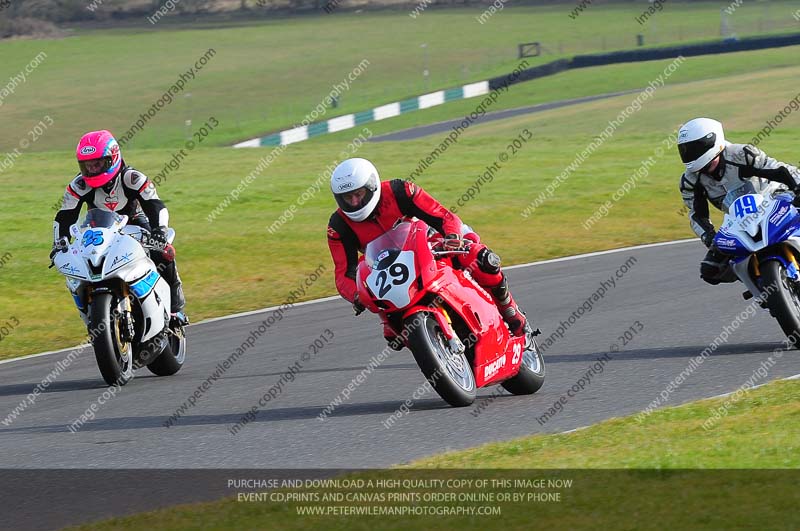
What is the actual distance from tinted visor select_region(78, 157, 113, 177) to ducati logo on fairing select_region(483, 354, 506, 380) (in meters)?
3.83

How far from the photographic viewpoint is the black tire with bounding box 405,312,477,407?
7605 mm

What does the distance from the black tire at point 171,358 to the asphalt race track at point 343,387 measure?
5.0 inches

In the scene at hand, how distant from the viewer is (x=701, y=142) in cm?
986

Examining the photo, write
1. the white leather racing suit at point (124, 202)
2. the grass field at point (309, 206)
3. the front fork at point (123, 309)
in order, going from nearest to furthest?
the front fork at point (123, 309) → the white leather racing suit at point (124, 202) → the grass field at point (309, 206)

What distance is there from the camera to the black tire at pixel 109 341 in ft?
30.2

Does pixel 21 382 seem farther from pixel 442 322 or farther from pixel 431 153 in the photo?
pixel 431 153

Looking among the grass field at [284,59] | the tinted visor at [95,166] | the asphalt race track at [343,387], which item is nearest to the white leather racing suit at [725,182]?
the asphalt race track at [343,387]

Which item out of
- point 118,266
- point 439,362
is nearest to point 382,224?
point 439,362

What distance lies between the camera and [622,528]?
5.00 meters

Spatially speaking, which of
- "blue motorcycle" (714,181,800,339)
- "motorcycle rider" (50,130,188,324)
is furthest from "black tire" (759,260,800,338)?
"motorcycle rider" (50,130,188,324)

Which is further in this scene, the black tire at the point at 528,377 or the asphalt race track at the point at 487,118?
the asphalt race track at the point at 487,118

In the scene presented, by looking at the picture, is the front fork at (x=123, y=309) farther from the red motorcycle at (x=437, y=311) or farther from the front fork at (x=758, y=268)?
the front fork at (x=758, y=268)

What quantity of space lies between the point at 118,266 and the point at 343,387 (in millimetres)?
1982

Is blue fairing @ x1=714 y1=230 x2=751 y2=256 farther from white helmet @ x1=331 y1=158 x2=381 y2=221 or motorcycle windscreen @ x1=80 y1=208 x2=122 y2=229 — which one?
motorcycle windscreen @ x1=80 y1=208 x2=122 y2=229
